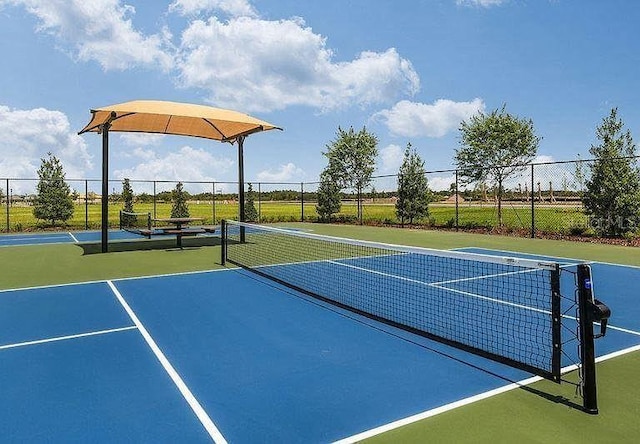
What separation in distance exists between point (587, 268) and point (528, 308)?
Result: 2.86 meters

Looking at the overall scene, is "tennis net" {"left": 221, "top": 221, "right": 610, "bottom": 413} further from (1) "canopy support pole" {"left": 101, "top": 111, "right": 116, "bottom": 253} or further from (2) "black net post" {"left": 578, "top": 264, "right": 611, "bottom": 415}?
(1) "canopy support pole" {"left": 101, "top": 111, "right": 116, "bottom": 253}

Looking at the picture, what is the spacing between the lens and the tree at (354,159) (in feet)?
82.7

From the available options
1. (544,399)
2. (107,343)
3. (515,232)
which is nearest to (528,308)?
(544,399)

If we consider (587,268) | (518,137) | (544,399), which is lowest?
(544,399)

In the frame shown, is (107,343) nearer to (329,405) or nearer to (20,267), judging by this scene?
(329,405)

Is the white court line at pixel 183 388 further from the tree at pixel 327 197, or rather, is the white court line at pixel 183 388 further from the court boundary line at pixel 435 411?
the tree at pixel 327 197

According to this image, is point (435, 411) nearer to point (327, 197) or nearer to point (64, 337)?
point (64, 337)

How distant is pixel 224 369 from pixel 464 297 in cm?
405

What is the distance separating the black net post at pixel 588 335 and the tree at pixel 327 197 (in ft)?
73.2

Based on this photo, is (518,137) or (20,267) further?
(518,137)

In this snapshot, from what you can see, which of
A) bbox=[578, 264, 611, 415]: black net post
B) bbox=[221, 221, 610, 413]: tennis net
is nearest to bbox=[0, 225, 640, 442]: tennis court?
bbox=[221, 221, 610, 413]: tennis net

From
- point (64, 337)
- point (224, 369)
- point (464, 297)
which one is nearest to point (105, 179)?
point (64, 337)

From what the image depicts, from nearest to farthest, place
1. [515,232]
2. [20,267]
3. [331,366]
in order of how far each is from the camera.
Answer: [331,366] < [20,267] < [515,232]

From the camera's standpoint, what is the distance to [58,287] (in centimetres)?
785
